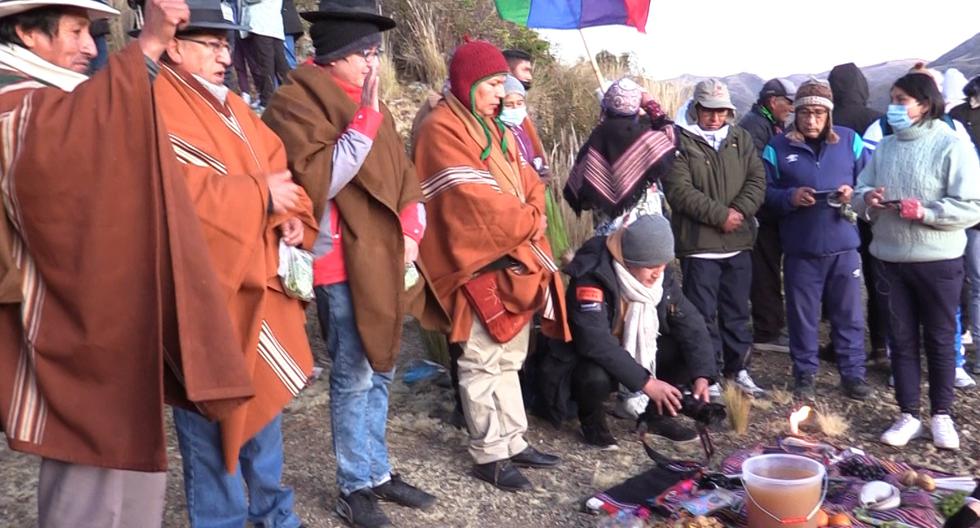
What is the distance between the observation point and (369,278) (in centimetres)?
340

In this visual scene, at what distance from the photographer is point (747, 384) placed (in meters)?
5.46

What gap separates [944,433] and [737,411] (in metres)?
1.02

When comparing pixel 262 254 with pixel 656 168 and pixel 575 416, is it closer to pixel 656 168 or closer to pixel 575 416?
pixel 575 416

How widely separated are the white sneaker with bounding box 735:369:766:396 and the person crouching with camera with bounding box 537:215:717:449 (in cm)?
84

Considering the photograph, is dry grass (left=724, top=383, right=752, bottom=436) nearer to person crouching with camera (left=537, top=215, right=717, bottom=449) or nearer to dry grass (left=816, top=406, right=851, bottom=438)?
person crouching with camera (left=537, top=215, right=717, bottom=449)

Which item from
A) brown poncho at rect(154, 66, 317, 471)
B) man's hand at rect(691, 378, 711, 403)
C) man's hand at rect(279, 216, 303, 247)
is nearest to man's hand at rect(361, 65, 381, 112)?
brown poncho at rect(154, 66, 317, 471)

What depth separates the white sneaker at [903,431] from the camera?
4.65 metres

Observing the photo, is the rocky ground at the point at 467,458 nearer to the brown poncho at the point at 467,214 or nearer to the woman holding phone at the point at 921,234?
the woman holding phone at the point at 921,234

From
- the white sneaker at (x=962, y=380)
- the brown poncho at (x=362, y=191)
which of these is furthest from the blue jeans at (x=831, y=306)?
the brown poncho at (x=362, y=191)

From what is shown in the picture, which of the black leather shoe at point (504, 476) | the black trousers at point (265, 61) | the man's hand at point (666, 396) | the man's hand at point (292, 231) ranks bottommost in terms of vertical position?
the black leather shoe at point (504, 476)

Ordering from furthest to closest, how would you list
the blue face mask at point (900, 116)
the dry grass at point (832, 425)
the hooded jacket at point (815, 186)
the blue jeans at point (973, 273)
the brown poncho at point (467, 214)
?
1. the blue jeans at point (973, 273)
2. the hooded jacket at point (815, 186)
3. the dry grass at point (832, 425)
4. the blue face mask at point (900, 116)
5. the brown poncho at point (467, 214)

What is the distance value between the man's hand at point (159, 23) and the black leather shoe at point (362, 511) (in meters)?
1.93

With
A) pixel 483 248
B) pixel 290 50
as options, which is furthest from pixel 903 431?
pixel 290 50

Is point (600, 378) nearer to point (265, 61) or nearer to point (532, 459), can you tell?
point (532, 459)
